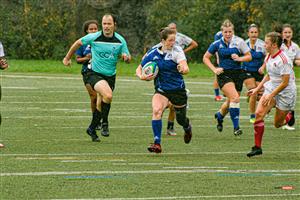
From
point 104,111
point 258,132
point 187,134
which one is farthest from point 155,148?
point 104,111

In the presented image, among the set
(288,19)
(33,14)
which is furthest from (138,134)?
(33,14)

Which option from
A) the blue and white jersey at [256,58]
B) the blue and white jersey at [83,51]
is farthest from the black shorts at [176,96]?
the blue and white jersey at [256,58]

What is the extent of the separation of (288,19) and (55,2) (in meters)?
12.9

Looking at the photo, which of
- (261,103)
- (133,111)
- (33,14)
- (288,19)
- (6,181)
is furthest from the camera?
(33,14)

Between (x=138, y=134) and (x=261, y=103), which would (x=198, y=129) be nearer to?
(x=138, y=134)

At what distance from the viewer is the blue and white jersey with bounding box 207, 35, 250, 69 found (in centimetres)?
1911

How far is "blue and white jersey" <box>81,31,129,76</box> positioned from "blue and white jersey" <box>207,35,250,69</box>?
2.15 metres

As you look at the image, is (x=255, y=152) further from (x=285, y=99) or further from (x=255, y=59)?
(x=255, y=59)

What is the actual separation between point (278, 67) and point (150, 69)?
1.76 metres

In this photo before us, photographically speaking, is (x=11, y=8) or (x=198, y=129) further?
(x=11, y=8)

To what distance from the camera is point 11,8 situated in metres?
56.0

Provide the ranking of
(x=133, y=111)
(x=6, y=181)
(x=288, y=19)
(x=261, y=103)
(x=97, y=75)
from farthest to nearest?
A: (x=288, y=19) → (x=133, y=111) → (x=97, y=75) → (x=261, y=103) → (x=6, y=181)

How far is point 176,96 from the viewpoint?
51.6 feet

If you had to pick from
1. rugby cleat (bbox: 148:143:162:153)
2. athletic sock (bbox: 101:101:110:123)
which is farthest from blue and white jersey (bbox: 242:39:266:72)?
rugby cleat (bbox: 148:143:162:153)
